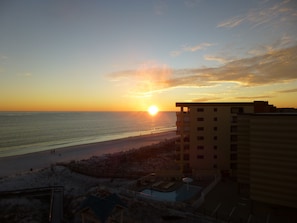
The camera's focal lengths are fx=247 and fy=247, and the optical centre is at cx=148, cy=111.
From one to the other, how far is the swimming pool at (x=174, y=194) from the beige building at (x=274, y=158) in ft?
24.1

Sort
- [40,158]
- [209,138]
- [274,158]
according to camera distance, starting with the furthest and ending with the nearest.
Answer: [40,158] → [209,138] → [274,158]

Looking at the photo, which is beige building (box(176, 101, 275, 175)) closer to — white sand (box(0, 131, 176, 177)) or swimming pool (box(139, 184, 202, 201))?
swimming pool (box(139, 184, 202, 201))

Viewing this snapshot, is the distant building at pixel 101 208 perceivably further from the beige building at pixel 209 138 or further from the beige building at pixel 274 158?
the beige building at pixel 209 138

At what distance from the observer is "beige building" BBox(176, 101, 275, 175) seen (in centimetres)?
4088

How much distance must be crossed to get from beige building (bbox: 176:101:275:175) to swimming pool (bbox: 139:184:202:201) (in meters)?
9.97

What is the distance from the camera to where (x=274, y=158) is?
76.5 feet

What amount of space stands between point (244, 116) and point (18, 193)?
100 feet

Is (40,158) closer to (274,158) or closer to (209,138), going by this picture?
(209,138)

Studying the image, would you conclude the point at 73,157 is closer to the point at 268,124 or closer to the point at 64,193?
the point at 64,193

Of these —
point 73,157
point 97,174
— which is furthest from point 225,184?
point 73,157

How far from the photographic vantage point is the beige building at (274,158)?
74.4 ft

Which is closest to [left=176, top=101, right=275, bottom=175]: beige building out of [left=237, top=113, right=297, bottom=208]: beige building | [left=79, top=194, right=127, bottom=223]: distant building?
[left=237, top=113, right=297, bottom=208]: beige building

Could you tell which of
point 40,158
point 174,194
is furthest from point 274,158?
point 40,158

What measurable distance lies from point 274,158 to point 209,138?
1782cm
